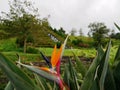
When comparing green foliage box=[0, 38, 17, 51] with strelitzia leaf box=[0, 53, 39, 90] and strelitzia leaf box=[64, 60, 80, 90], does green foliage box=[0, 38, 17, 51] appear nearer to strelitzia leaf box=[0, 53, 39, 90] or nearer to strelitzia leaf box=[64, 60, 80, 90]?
strelitzia leaf box=[64, 60, 80, 90]

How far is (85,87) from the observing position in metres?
0.90

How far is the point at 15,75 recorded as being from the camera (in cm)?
81

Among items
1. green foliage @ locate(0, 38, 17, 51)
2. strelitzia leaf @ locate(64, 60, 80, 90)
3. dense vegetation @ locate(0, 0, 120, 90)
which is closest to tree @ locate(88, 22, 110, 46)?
dense vegetation @ locate(0, 0, 120, 90)

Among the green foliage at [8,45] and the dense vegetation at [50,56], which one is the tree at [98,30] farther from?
the green foliage at [8,45]

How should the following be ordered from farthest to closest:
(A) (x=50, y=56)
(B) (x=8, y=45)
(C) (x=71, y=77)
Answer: (B) (x=8, y=45) < (A) (x=50, y=56) < (C) (x=71, y=77)

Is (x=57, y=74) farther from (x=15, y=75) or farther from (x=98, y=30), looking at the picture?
(x=98, y=30)

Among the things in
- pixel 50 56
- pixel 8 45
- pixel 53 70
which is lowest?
pixel 50 56

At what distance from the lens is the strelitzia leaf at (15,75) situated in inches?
31.8

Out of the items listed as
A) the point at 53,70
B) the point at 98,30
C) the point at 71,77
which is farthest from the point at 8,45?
the point at 53,70

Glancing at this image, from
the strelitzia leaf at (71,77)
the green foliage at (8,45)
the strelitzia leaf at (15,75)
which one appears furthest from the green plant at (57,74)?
the green foliage at (8,45)

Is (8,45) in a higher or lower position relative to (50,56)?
higher

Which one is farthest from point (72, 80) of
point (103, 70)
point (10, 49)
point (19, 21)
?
point (10, 49)

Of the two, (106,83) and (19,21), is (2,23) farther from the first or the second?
(106,83)

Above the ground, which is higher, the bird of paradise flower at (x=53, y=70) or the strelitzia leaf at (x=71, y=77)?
the bird of paradise flower at (x=53, y=70)
